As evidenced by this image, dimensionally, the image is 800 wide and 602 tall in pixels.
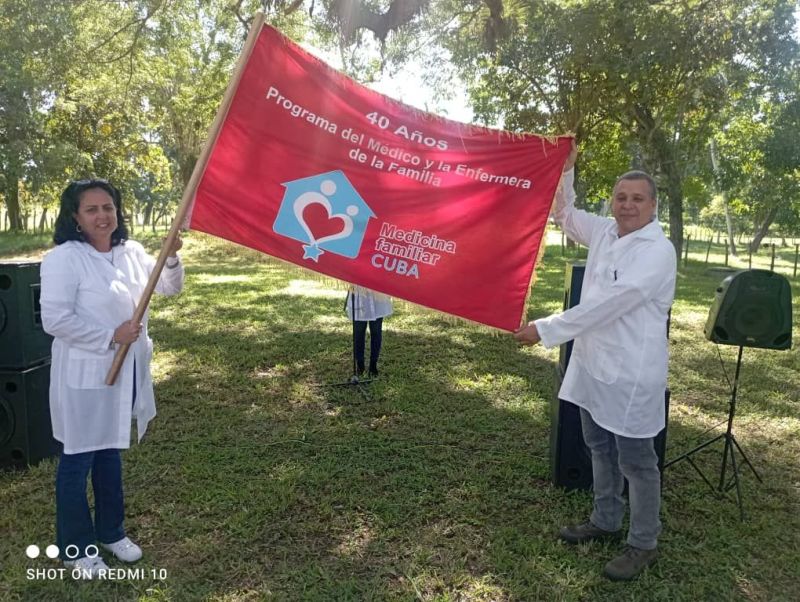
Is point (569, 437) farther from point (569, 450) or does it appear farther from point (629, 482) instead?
point (629, 482)

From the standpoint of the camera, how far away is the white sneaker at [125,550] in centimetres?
311

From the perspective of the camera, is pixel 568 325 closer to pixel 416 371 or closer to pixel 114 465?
pixel 114 465

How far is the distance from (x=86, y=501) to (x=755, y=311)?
154 inches

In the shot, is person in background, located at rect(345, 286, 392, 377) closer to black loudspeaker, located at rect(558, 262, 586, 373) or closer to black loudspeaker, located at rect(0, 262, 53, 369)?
black loudspeaker, located at rect(558, 262, 586, 373)

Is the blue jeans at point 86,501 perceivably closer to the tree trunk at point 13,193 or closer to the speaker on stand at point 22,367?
the speaker on stand at point 22,367

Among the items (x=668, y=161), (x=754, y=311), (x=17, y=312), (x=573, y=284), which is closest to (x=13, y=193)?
(x=17, y=312)

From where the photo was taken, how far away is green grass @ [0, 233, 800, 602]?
3.04 m

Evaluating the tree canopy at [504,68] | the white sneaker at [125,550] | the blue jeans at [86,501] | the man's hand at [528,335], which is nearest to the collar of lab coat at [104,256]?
the blue jeans at [86,501]

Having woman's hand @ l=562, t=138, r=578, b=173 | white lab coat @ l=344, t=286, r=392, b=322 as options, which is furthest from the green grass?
woman's hand @ l=562, t=138, r=578, b=173

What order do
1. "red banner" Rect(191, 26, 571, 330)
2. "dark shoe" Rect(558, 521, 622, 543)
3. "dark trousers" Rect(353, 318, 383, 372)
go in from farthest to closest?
"dark trousers" Rect(353, 318, 383, 372) < "dark shoe" Rect(558, 521, 622, 543) < "red banner" Rect(191, 26, 571, 330)

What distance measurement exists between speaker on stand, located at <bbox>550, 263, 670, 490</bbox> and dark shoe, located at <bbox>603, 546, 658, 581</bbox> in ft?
2.73

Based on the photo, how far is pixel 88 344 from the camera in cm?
271

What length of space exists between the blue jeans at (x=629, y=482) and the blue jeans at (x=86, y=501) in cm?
251

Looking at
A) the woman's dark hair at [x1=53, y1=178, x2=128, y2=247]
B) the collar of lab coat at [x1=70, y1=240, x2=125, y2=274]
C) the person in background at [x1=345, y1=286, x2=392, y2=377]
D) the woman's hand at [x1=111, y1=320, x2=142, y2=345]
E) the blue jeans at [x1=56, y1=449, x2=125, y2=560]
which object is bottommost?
the blue jeans at [x1=56, y1=449, x2=125, y2=560]
